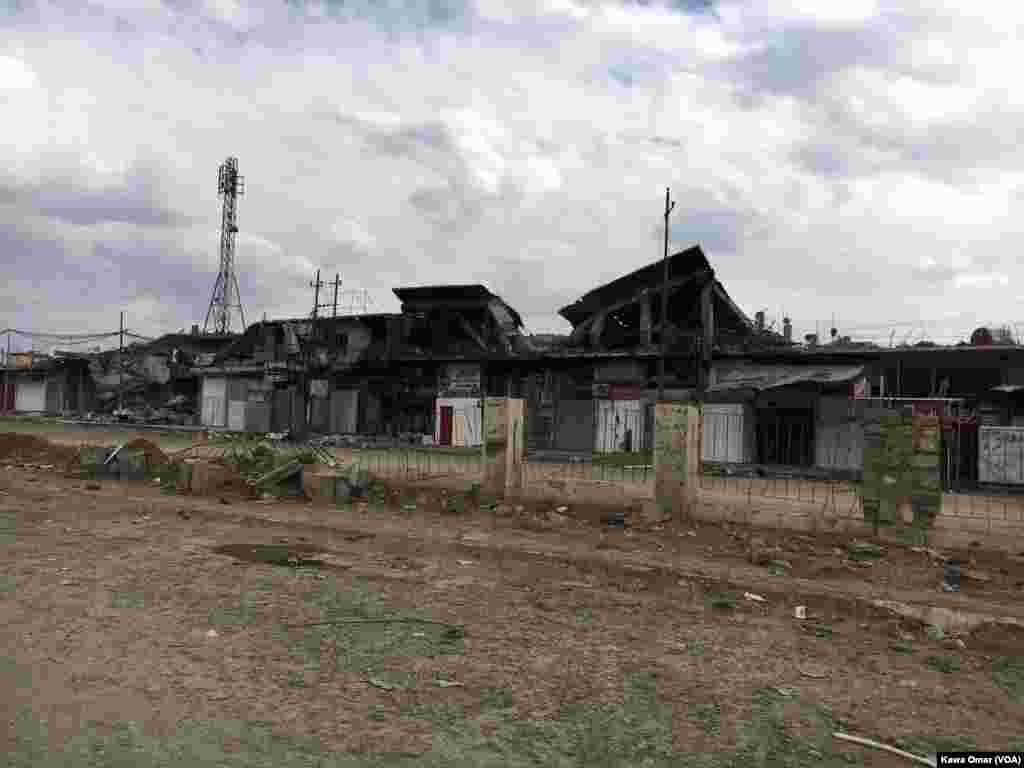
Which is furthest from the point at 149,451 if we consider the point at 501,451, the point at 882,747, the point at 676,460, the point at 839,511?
the point at 882,747

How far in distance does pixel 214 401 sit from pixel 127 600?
→ 35.5 metres

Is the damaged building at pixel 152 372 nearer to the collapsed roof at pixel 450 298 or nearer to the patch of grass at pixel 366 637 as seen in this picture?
the collapsed roof at pixel 450 298

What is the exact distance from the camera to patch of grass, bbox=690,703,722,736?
4295mm

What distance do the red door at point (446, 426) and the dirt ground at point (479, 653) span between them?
22089 mm

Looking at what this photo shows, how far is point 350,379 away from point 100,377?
1956 cm

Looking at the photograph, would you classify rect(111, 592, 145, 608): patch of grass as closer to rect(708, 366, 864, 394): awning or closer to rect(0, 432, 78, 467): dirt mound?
rect(0, 432, 78, 467): dirt mound

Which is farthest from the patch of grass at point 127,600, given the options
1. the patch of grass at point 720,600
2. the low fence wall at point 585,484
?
the low fence wall at point 585,484

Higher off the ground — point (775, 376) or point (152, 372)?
point (152, 372)

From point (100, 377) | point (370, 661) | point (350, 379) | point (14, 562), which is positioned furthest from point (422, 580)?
point (100, 377)

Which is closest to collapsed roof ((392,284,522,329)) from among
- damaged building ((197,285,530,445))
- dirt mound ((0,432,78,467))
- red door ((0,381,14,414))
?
damaged building ((197,285,530,445))

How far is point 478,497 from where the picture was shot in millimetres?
13664

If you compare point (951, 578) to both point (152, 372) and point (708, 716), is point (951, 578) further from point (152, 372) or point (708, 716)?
point (152, 372)

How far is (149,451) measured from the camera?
1778 centimetres

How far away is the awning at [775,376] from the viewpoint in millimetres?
22297
